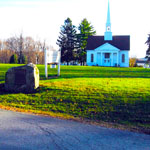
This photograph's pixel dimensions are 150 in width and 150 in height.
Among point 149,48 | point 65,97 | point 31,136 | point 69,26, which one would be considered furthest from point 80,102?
point 69,26

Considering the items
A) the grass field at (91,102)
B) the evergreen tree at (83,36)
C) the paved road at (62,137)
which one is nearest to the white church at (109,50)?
the evergreen tree at (83,36)

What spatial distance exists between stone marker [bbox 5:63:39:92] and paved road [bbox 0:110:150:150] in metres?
4.47

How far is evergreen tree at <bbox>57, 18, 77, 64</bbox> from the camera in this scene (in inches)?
2250

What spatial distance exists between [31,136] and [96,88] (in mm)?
5593

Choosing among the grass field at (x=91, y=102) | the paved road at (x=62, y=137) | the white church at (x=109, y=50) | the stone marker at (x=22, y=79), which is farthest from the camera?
the white church at (x=109, y=50)

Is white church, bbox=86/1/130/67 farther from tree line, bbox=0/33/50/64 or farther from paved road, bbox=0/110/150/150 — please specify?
paved road, bbox=0/110/150/150

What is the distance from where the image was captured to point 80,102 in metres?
8.79

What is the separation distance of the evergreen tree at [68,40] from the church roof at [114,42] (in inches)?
307

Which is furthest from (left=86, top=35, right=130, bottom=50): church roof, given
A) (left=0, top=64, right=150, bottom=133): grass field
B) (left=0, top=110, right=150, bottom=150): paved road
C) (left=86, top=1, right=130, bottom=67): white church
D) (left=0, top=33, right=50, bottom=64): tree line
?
(left=0, top=110, right=150, bottom=150): paved road

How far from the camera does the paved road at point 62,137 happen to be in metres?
4.70

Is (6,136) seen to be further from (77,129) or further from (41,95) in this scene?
(41,95)

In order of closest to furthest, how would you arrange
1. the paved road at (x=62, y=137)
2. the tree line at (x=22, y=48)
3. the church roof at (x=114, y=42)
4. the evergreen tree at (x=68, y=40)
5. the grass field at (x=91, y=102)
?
the paved road at (x=62, y=137)
the grass field at (x=91, y=102)
the church roof at (x=114, y=42)
the evergreen tree at (x=68, y=40)
the tree line at (x=22, y=48)

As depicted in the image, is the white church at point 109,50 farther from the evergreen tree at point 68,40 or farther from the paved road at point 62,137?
the paved road at point 62,137

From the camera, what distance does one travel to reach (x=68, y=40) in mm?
58594
